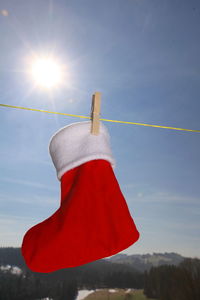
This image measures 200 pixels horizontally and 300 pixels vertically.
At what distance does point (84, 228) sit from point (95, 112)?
0.92 meters

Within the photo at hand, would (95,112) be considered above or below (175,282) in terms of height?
below

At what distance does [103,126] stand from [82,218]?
31.6 inches

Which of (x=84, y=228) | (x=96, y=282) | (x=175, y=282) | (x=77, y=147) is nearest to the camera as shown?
(x=84, y=228)

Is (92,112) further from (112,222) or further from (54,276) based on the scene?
(54,276)

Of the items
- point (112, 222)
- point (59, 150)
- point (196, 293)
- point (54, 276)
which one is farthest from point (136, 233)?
point (54, 276)

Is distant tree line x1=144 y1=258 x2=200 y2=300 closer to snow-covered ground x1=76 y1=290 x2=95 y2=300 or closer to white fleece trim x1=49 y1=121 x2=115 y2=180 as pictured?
snow-covered ground x1=76 y1=290 x2=95 y2=300

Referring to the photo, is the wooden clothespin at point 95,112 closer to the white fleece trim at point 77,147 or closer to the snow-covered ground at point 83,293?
the white fleece trim at point 77,147

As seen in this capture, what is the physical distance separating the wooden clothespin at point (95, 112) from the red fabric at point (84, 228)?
0.92ft

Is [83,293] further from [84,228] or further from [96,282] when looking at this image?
[84,228]

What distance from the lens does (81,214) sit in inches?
78.5

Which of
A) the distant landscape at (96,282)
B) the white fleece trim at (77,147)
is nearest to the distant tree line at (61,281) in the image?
the distant landscape at (96,282)

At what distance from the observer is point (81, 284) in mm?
66750

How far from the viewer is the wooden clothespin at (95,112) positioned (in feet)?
7.72

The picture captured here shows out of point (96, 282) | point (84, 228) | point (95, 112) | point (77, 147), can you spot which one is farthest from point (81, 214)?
point (96, 282)
